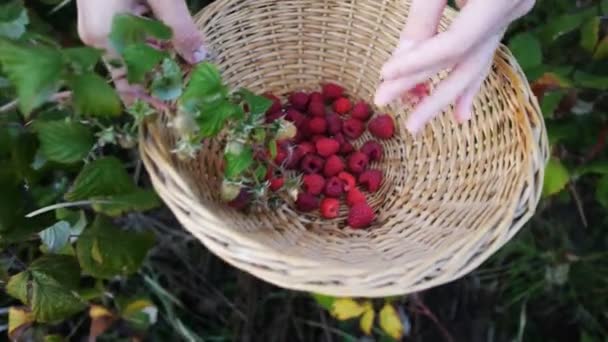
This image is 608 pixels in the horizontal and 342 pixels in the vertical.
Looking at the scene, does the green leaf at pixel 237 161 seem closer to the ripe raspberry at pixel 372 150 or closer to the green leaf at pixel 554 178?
the ripe raspberry at pixel 372 150

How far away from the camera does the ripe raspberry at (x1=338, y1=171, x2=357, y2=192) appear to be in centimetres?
91

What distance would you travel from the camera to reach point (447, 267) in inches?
26.9

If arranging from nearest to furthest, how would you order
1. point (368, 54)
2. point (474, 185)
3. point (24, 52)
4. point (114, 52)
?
point (24, 52) < point (114, 52) < point (474, 185) < point (368, 54)

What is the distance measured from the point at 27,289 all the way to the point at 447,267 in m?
0.38

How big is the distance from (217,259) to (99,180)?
49 centimetres

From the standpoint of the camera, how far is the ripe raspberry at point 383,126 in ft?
3.07

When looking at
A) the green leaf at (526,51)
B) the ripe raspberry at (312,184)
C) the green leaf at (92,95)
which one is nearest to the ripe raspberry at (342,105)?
the ripe raspberry at (312,184)

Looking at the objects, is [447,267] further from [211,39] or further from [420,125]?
[211,39]

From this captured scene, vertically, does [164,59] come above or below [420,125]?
above

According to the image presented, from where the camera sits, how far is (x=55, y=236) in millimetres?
715

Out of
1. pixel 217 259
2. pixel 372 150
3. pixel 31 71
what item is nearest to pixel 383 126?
pixel 372 150

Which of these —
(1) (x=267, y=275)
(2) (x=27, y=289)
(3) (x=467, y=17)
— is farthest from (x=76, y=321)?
(3) (x=467, y=17)

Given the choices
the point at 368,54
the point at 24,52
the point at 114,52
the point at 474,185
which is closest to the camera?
the point at 24,52

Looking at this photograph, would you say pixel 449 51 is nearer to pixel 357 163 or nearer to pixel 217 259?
pixel 357 163
